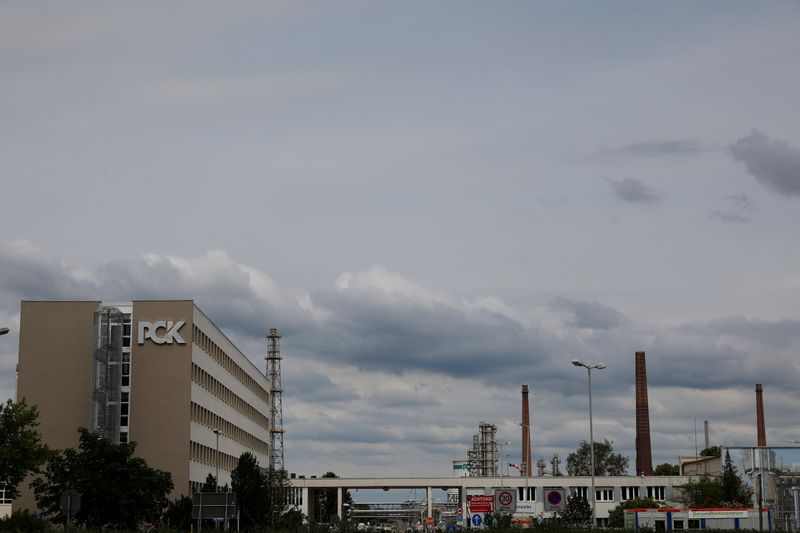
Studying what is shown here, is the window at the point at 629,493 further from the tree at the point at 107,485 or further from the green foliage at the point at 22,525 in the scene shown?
the green foliage at the point at 22,525

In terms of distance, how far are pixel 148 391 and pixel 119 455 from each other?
23.9m

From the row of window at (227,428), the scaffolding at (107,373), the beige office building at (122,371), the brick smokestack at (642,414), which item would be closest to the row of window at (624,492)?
the brick smokestack at (642,414)

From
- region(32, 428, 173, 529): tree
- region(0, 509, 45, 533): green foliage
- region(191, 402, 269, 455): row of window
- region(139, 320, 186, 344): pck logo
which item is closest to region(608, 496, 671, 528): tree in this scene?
region(191, 402, 269, 455): row of window

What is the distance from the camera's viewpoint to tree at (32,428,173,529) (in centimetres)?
6750

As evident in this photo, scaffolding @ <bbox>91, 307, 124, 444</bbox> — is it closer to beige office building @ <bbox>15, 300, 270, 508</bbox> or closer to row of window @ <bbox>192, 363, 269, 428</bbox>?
beige office building @ <bbox>15, 300, 270, 508</bbox>

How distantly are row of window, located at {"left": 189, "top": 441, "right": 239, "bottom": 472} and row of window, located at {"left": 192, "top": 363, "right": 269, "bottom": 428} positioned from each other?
210 inches

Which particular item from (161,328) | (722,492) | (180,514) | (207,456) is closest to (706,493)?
(722,492)

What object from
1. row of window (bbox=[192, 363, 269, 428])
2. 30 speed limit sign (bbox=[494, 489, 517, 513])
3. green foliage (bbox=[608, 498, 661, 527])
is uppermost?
row of window (bbox=[192, 363, 269, 428])

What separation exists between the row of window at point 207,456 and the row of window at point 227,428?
80.5 inches

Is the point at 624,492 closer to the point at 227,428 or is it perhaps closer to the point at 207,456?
the point at 227,428

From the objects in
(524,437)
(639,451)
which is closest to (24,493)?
(639,451)

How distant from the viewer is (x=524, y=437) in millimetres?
175625

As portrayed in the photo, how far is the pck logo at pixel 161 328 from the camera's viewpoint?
307 ft

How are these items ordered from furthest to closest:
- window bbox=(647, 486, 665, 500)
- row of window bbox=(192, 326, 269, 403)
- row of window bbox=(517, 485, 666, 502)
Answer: row of window bbox=(517, 485, 666, 502)
window bbox=(647, 486, 665, 500)
row of window bbox=(192, 326, 269, 403)
